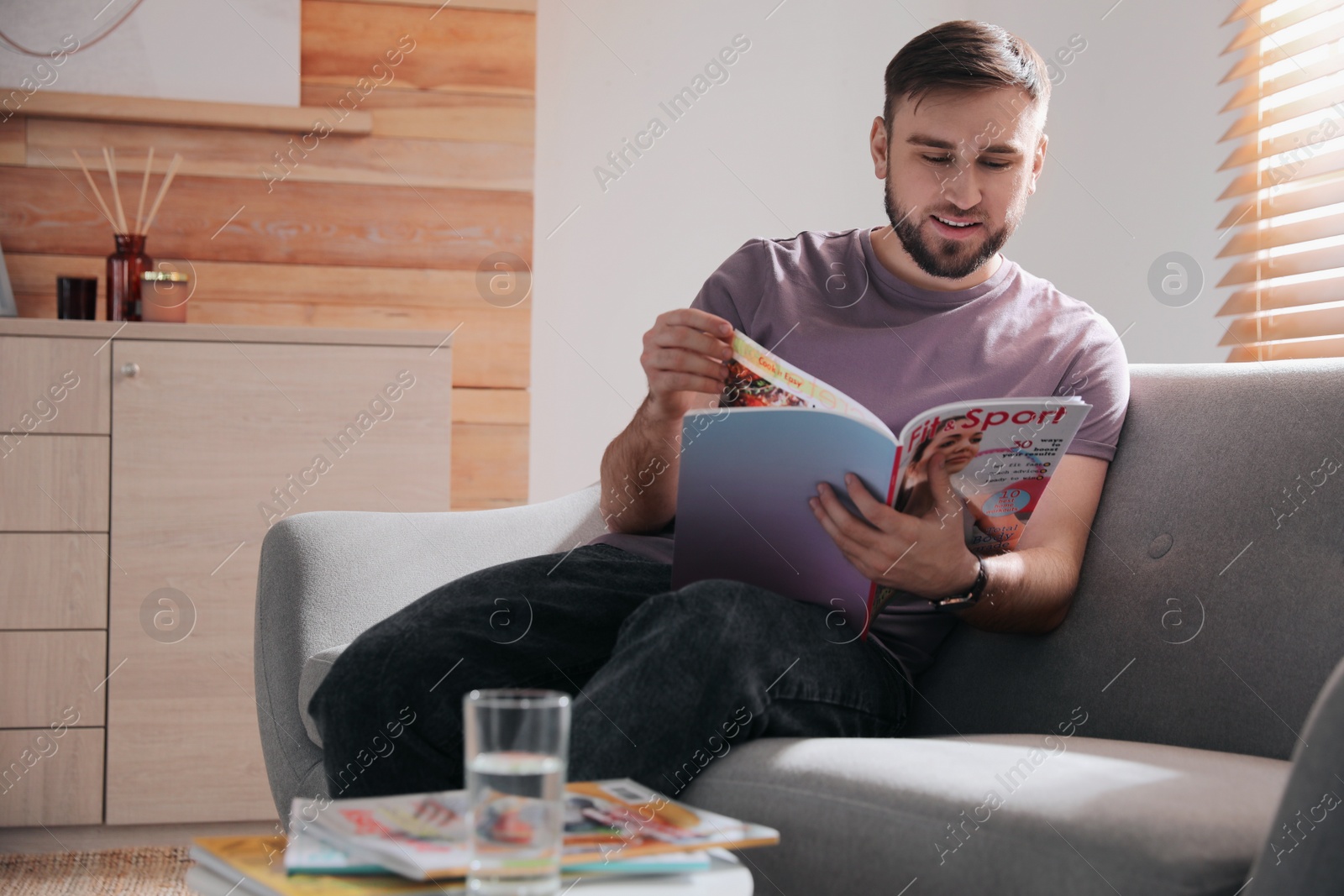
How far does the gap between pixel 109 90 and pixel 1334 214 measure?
2226 millimetres

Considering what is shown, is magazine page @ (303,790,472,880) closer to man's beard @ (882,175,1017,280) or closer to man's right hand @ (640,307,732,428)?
man's right hand @ (640,307,732,428)

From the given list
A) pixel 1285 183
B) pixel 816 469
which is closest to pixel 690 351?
pixel 816 469

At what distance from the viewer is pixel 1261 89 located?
1847mm

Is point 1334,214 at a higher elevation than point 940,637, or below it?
higher

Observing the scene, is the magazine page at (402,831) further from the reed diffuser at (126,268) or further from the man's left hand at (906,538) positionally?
the reed diffuser at (126,268)

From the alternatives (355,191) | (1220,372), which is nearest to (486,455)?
(355,191)

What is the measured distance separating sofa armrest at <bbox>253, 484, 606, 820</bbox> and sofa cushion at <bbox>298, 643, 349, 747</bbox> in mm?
18

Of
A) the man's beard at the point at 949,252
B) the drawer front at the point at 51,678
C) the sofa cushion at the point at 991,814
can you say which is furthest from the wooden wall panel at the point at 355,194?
the sofa cushion at the point at 991,814

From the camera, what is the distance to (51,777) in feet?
6.56

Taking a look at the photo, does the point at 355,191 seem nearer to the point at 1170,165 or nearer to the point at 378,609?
the point at 378,609

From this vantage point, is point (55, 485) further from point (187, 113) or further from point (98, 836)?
point (187, 113)

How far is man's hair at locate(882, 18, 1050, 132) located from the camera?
4.56 ft

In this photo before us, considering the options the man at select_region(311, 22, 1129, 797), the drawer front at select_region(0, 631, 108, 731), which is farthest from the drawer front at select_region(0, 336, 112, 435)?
the man at select_region(311, 22, 1129, 797)

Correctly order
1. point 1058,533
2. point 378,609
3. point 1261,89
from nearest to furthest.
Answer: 1. point 1058,533
2. point 378,609
3. point 1261,89
